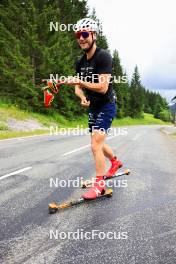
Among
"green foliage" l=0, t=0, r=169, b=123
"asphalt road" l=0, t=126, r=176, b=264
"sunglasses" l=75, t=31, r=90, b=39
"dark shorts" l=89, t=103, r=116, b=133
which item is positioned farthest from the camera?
"green foliage" l=0, t=0, r=169, b=123

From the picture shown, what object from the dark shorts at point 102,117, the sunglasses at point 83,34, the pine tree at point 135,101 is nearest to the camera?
the sunglasses at point 83,34

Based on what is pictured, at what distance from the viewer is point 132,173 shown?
675 cm

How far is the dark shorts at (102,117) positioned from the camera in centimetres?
474

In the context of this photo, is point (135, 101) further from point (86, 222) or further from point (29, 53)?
point (86, 222)

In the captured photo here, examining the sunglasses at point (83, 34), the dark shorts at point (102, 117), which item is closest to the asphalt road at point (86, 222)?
the dark shorts at point (102, 117)

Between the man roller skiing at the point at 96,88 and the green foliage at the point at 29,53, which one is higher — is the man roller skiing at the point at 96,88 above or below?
below

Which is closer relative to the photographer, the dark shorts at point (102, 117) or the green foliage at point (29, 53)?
the dark shorts at point (102, 117)

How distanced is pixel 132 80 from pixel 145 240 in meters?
104

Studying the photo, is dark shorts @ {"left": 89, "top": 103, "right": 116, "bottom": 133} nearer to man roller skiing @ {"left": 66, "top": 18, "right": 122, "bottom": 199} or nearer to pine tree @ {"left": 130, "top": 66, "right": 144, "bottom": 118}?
man roller skiing @ {"left": 66, "top": 18, "right": 122, "bottom": 199}

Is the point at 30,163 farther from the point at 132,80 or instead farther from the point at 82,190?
the point at 132,80

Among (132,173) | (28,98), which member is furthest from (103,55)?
(28,98)

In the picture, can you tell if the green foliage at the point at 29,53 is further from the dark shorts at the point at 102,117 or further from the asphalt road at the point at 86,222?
the dark shorts at the point at 102,117

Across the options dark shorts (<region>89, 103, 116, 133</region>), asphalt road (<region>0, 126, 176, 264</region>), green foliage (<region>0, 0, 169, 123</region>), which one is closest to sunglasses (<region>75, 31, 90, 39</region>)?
dark shorts (<region>89, 103, 116, 133</region>)

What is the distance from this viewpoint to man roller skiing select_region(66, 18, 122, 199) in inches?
174
